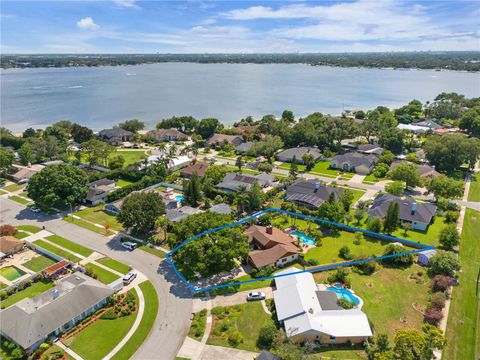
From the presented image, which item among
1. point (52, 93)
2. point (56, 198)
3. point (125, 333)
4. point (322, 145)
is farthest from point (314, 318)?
point (52, 93)

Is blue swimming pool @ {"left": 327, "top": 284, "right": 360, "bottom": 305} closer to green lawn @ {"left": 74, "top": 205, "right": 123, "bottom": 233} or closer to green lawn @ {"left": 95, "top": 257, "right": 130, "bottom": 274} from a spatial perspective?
green lawn @ {"left": 95, "top": 257, "right": 130, "bottom": 274}

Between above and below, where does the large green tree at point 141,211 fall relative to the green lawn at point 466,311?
above

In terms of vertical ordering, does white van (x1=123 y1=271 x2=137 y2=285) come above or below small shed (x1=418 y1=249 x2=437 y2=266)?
below

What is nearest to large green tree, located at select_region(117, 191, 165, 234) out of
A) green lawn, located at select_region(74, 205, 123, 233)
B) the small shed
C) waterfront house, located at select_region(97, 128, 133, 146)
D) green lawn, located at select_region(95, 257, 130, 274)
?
green lawn, located at select_region(74, 205, 123, 233)

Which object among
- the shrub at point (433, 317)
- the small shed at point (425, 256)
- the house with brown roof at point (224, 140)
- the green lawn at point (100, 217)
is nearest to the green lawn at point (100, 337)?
the green lawn at point (100, 217)

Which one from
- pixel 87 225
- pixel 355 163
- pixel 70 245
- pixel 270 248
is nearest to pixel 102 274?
pixel 70 245

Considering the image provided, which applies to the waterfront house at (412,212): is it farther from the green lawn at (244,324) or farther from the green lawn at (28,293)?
the green lawn at (28,293)
